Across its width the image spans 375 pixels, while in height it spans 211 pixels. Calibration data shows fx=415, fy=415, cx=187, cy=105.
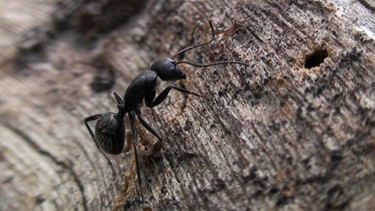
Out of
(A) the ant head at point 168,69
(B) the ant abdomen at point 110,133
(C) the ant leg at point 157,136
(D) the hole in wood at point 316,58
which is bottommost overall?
(B) the ant abdomen at point 110,133

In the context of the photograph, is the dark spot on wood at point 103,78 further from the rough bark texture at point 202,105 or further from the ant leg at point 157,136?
the ant leg at point 157,136

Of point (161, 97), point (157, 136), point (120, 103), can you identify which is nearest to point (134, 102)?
point (120, 103)

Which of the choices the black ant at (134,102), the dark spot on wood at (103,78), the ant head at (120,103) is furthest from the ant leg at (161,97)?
the dark spot on wood at (103,78)

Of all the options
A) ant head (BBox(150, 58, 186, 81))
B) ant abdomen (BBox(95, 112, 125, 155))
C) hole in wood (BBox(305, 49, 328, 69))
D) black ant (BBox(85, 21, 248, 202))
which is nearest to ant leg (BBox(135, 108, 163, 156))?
black ant (BBox(85, 21, 248, 202))

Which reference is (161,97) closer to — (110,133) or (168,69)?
(168,69)

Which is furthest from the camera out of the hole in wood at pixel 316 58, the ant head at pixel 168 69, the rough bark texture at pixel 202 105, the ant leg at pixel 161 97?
the ant head at pixel 168 69

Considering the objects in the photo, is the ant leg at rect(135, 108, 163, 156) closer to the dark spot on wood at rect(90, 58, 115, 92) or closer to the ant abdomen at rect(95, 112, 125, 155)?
the ant abdomen at rect(95, 112, 125, 155)

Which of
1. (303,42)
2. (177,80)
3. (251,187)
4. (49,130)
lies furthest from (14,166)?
(303,42)
